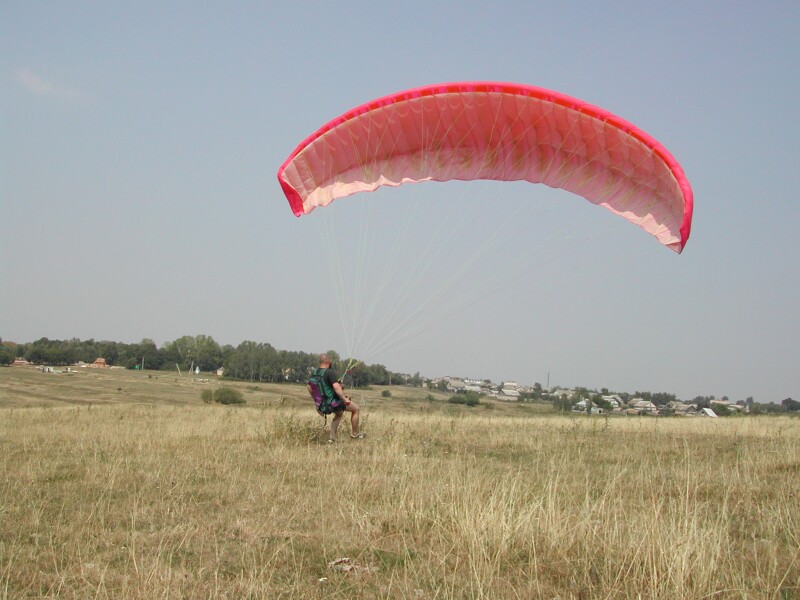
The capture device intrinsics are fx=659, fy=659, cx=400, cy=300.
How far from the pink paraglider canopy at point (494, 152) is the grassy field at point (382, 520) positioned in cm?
366

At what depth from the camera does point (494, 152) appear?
10445 mm

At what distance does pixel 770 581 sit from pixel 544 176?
7.71 metres

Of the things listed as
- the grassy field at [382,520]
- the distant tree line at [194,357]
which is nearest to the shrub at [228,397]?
the distant tree line at [194,357]

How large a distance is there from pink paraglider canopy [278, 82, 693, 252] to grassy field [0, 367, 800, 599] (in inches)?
144

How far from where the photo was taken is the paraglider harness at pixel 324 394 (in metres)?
10.1

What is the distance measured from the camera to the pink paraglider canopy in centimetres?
907

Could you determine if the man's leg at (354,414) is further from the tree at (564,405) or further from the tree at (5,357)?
the tree at (5,357)

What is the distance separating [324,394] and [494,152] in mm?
4638

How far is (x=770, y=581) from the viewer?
366 cm

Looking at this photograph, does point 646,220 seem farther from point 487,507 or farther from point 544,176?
point 487,507

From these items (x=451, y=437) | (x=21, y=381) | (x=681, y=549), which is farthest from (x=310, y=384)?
(x=21, y=381)

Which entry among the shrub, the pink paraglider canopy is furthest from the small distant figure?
the shrub

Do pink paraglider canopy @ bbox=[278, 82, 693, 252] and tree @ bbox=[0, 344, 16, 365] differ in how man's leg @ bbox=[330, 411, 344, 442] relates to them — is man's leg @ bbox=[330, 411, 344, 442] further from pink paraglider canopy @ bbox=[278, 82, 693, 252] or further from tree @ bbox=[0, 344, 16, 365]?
tree @ bbox=[0, 344, 16, 365]

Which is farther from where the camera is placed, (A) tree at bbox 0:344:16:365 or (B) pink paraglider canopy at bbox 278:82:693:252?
(A) tree at bbox 0:344:16:365
